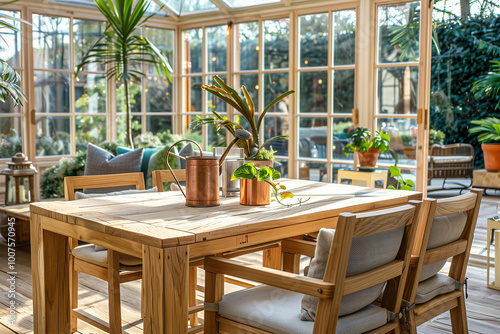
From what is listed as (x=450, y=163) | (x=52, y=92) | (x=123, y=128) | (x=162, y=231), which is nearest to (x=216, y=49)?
(x=123, y=128)

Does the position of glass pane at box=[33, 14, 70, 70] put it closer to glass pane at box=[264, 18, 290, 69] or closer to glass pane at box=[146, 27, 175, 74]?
glass pane at box=[146, 27, 175, 74]

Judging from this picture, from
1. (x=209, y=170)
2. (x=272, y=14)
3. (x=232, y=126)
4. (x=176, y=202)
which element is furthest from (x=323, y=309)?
(x=272, y=14)

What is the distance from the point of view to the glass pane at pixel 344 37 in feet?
17.9

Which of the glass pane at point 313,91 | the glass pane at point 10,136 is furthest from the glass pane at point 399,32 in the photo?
the glass pane at point 10,136

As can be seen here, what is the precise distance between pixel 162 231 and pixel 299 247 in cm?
69

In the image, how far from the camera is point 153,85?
6.98 metres

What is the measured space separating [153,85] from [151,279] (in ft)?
18.1

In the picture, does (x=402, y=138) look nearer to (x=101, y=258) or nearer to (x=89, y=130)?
(x=101, y=258)

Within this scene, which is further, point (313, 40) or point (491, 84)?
Result: point (491, 84)

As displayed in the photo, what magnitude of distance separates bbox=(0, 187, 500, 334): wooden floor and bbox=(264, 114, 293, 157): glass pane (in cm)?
203

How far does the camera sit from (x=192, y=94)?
711 centimetres

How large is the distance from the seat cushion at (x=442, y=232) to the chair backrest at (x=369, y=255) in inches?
8.2

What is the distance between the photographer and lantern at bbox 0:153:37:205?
14.7 ft

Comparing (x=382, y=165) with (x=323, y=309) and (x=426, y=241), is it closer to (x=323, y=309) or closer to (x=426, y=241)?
(x=426, y=241)
